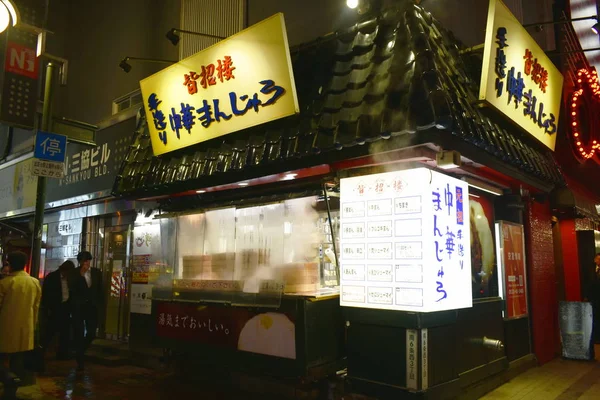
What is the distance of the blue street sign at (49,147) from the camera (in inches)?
361

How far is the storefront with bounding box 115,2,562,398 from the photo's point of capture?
6.25 m

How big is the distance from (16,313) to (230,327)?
3462 millimetres

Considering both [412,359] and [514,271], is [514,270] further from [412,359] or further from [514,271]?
[412,359]

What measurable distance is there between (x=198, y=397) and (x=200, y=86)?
18.6ft

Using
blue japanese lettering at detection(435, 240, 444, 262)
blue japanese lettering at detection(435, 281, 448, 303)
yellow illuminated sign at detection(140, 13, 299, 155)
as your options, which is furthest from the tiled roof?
blue japanese lettering at detection(435, 281, 448, 303)

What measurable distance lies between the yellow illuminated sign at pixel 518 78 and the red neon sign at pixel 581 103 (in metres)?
1.76

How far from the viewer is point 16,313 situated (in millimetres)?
7258

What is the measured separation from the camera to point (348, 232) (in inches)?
Answer: 274

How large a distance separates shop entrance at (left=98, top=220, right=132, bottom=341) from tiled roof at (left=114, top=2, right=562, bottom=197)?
4.92 m

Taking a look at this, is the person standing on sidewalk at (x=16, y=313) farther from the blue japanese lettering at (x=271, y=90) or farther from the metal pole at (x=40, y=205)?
the blue japanese lettering at (x=271, y=90)

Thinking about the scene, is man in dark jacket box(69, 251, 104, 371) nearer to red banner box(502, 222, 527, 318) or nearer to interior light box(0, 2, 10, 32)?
interior light box(0, 2, 10, 32)

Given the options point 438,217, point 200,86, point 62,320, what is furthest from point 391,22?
point 62,320

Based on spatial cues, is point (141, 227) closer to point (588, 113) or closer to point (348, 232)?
point (348, 232)

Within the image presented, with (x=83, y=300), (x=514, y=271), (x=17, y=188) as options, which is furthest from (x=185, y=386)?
(x=17, y=188)
